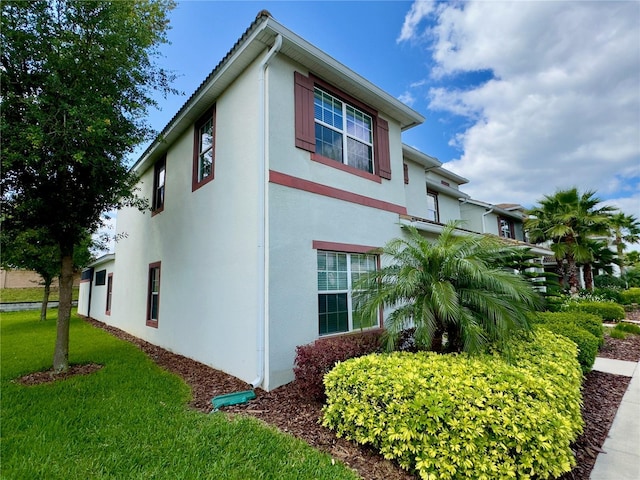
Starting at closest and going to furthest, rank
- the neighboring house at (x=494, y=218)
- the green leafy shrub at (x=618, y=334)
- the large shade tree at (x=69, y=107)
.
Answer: the large shade tree at (x=69, y=107) < the green leafy shrub at (x=618, y=334) < the neighboring house at (x=494, y=218)

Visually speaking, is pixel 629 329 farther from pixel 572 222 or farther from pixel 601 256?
pixel 601 256

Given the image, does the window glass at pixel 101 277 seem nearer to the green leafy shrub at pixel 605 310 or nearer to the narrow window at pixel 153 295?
the narrow window at pixel 153 295

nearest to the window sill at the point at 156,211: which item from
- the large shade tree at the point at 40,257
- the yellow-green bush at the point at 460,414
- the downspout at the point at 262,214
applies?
the large shade tree at the point at 40,257

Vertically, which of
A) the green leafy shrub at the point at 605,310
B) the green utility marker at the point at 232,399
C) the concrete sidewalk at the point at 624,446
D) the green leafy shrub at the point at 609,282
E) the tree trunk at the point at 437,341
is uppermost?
the green leafy shrub at the point at 609,282

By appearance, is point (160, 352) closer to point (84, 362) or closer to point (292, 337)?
point (84, 362)

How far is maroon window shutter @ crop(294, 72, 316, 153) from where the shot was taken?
→ 6688 mm

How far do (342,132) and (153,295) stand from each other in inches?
315

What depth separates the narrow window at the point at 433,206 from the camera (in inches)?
570

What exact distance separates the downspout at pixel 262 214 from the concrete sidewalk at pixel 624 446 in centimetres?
456

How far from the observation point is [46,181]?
6367 millimetres

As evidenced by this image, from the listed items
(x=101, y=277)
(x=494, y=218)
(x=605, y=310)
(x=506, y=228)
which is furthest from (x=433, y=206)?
(x=101, y=277)

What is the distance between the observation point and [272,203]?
19.5 feet

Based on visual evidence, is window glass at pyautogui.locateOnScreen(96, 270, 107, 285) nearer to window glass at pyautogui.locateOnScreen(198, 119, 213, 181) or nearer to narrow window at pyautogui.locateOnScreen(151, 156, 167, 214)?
narrow window at pyautogui.locateOnScreen(151, 156, 167, 214)

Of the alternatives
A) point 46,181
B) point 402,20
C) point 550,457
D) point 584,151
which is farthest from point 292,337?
point 584,151
